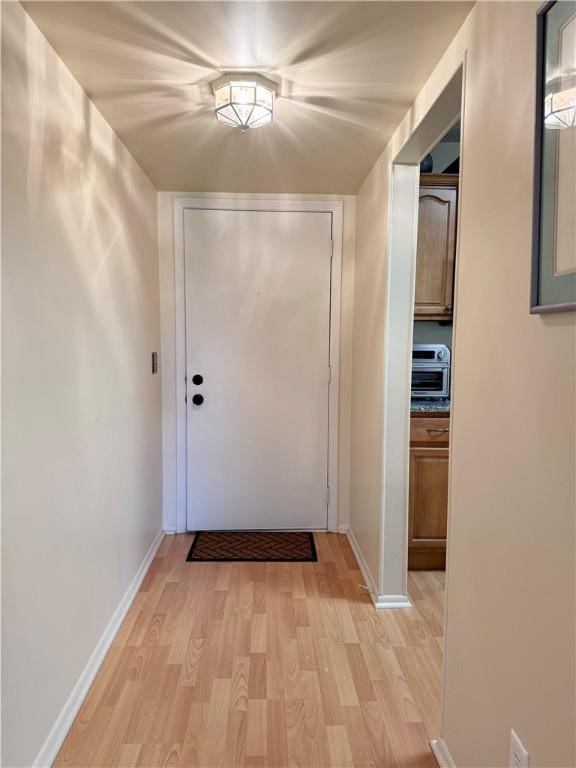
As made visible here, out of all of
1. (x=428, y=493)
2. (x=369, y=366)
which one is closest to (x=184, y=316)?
(x=369, y=366)

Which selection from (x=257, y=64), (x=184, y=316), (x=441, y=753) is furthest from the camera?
(x=184, y=316)

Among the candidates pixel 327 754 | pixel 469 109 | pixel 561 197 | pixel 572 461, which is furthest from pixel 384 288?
pixel 327 754

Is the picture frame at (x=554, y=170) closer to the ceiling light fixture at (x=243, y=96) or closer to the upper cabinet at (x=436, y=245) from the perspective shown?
the ceiling light fixture at (x=243, y=96)

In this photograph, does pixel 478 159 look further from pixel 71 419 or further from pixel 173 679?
pixel 173 679

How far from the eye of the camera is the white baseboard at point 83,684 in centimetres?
140

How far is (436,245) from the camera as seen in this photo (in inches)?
107

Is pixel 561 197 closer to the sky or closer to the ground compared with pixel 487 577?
closer to the sky

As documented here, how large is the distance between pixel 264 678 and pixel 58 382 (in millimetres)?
1329

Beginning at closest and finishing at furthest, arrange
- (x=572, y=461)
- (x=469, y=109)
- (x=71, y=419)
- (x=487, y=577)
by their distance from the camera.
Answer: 1. (x=572, y=461)
2. (x=487, y=577)
3. (x=469, y=109)
4. (x=71, y=419)

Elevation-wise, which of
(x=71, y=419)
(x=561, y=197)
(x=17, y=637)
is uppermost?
(x=561, y=197)

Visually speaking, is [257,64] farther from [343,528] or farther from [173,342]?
[343,528]

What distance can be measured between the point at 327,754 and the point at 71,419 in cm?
136

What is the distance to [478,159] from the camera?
1263mm

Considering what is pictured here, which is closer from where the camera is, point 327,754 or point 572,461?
point 572,461
